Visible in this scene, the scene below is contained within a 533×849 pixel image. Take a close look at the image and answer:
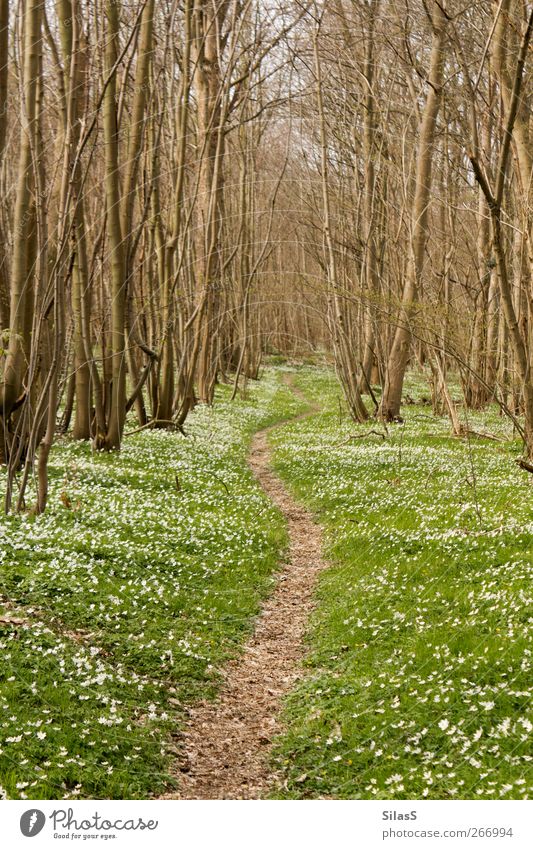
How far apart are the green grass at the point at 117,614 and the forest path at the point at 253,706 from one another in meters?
0.18

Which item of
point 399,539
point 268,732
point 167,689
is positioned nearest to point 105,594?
point 167,689

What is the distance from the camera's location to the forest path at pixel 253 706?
616cm

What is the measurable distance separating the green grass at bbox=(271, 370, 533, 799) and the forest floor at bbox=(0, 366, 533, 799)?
0.9 inches

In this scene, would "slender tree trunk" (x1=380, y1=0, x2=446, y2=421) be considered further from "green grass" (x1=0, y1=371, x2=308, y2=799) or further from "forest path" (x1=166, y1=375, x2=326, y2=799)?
"forest path" (x1=166, y1=375, x2=326, y2=799)

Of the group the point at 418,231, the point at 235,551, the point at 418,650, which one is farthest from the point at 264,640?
the point at 418,231

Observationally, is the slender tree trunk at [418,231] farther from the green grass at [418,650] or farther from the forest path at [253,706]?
the forest path at [253,706]

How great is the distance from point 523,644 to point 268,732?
2392 millimetres

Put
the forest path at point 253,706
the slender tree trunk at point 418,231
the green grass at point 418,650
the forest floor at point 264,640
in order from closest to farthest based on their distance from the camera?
the green grass at point 418,650 < the forest floor at point 264,640 < the forest path at point 253,706 < the slender tree trunk at point 418,231

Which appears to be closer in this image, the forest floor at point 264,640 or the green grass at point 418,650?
the green grass at point 418,650

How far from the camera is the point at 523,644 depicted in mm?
7082

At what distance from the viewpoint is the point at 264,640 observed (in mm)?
9055

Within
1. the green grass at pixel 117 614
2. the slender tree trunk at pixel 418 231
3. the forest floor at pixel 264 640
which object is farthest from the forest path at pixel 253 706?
the slender tree trunk at pixel 418 231
